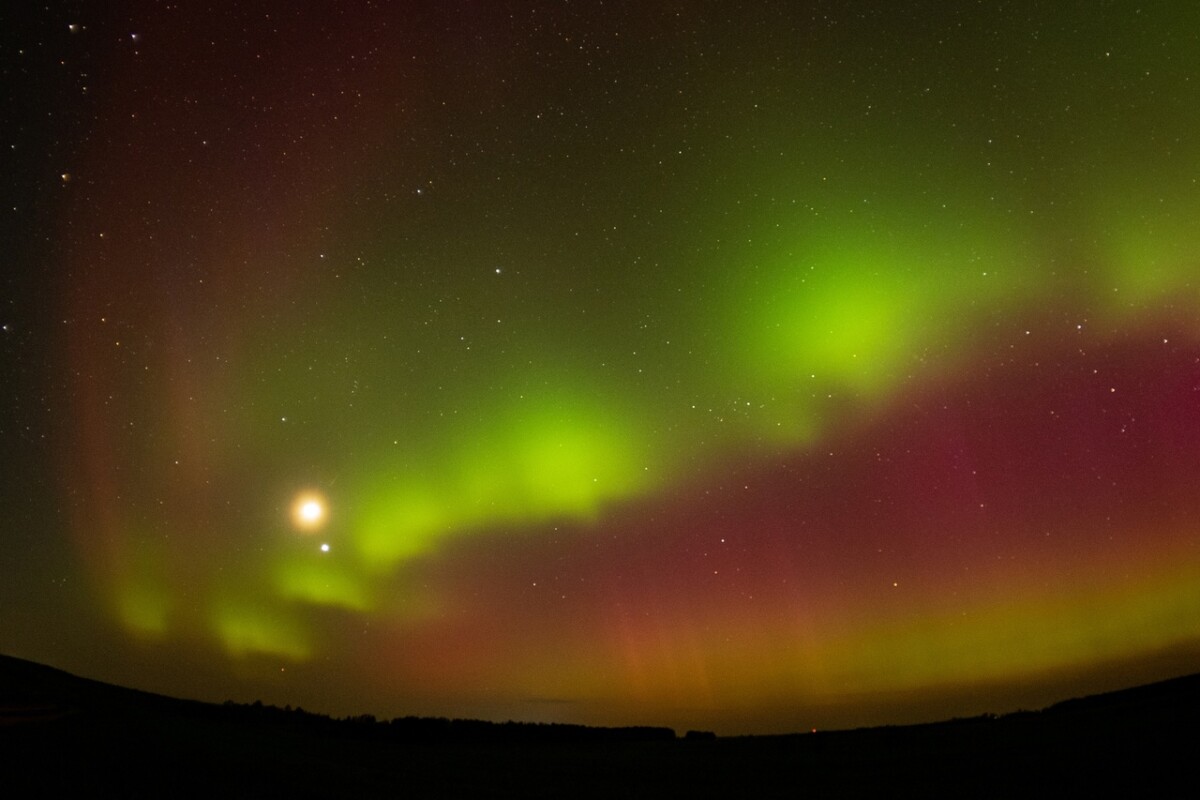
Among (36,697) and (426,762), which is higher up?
(36,697)

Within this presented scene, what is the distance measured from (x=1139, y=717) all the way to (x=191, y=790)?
1700cm

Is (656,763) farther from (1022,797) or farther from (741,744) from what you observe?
(1022,797)

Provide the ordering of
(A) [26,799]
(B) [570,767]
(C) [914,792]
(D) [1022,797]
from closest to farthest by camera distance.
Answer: (A) [26,799] → (D) [1022,797] → (C) [914,792] → (B) [570,767]

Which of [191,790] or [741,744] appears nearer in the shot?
[191,790]

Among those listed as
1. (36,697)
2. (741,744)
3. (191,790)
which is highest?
(36,697)

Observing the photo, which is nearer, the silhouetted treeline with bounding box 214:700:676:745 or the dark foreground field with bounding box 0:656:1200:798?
the dark foreground field with bounding box 0:656:1200:798

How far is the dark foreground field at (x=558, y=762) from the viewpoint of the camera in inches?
310

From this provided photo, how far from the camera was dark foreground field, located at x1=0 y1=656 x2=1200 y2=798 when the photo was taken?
788 centimetres

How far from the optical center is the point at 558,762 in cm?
1391

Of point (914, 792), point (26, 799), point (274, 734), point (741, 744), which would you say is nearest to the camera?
point (26, 799)

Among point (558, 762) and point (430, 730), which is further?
point (430, 730)

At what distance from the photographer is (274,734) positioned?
14.1 meters

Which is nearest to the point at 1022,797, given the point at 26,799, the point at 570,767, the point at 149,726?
the point at 570,767

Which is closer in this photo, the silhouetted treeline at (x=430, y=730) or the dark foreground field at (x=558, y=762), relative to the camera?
the dark foreground field at (x=558, y=762)
